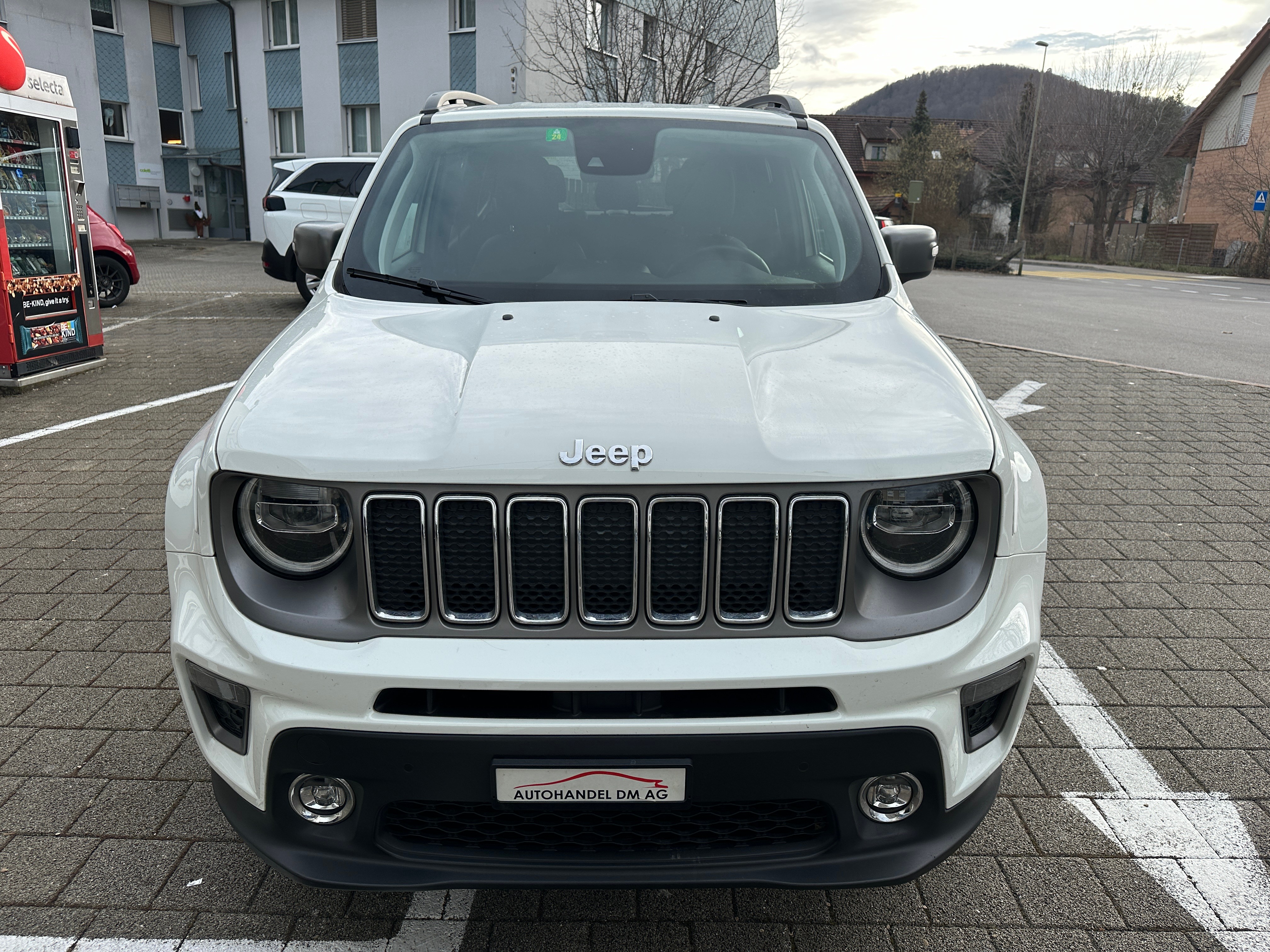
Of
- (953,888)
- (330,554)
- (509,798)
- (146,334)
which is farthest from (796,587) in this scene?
(146,334)

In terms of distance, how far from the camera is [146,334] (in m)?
11.8

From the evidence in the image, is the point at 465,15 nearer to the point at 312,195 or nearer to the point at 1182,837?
the point at 312,195

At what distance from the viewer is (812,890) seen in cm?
211

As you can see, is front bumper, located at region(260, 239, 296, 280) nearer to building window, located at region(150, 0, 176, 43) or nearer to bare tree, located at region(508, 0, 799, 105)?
bare tree, located at region(508, 0, 799, 105)

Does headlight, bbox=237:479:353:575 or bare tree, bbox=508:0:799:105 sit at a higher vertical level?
bare tree, bbox=508:0:799:105

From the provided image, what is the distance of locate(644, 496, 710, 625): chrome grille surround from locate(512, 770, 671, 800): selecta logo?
0.30m

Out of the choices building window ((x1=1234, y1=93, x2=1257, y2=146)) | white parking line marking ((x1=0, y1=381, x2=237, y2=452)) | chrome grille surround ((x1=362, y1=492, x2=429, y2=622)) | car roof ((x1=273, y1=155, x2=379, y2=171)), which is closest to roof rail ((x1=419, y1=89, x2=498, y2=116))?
chrome grille surround ((x1=362, y1=492, x2=429, y2=622))

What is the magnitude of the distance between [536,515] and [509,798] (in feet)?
1.79

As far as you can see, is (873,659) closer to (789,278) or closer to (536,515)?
(536,515)

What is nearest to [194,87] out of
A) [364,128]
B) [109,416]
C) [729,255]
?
[364,128]

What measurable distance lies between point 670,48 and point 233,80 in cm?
2264

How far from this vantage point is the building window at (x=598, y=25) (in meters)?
17.7

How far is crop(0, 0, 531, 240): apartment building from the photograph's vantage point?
92.8ft

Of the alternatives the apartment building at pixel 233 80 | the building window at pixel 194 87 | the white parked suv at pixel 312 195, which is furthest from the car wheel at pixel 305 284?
the building window at pixel 194 87
